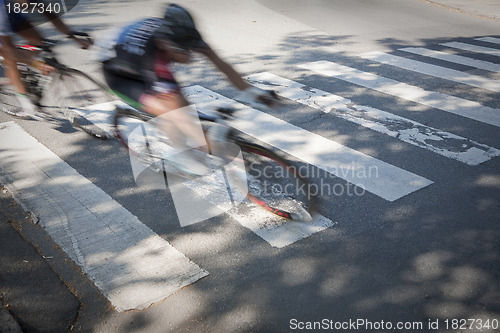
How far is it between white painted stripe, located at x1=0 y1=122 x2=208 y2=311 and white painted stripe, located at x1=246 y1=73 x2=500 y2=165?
11.2ft

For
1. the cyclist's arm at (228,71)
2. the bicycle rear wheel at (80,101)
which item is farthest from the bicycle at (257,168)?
the bicycle rear wheel at (80,101)

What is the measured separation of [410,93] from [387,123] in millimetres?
1335

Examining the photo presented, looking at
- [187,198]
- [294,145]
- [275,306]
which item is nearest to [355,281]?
[275,306]

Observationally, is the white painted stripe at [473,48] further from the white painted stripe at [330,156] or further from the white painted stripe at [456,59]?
the white painted stripe at [330,156]

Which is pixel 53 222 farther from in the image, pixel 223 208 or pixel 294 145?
pixel 294 145

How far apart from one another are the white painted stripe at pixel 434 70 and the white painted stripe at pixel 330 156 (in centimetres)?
340

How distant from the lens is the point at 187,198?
14.7ft

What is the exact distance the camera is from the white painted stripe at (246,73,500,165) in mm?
5258

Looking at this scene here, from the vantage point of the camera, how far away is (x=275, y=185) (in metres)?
4.38

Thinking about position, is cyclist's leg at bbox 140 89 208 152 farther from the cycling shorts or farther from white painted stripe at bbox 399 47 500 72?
white painted stripe at bbox 399 47 500 72

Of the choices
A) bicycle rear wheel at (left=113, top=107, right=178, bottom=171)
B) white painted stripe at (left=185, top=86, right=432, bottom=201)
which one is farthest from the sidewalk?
white painted stripe at (left=185, top=86, right=432, bottom=201)

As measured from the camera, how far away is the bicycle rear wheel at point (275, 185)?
13.3 ft

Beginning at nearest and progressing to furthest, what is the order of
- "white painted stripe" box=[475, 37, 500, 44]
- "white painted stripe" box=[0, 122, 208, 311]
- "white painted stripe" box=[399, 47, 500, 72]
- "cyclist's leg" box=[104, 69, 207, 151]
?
"white painted stripe" box=[0, 122, 208, 311] → "cyclist's leg" box=[104, 69, 207, 151] → "white painted stripe" box=[399, 47, 500, 72] → "white painted stripe" box=[475, 37, 500, 44]

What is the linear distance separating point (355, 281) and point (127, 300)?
177cm
